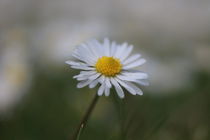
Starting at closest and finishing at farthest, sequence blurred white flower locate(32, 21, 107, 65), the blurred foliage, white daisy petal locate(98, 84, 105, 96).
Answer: white daisy petal locate(98, 84, 105, 96) → the blurred foliage → blurred white flower locate(32, 21, 107, 65)

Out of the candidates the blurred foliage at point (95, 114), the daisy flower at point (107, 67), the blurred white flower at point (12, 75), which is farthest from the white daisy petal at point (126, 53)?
the blurred white flower at point (12, 75)

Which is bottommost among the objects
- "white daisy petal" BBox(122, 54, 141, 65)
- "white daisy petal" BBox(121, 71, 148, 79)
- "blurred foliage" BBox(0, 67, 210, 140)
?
"blurred foliage" BBox(0, 67, 210, 140)

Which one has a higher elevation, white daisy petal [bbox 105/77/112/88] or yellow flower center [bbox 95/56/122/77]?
yellow flower center [bbox 95/56/122/77]

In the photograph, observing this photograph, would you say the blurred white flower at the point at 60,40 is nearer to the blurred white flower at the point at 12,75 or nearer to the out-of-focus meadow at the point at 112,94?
the out-of-focus meadow at the point at 112,94

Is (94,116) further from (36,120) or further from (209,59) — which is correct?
(209,59)

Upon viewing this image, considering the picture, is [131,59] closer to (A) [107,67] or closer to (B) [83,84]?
(A) [107,67]

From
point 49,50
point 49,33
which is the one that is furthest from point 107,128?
point 49,33

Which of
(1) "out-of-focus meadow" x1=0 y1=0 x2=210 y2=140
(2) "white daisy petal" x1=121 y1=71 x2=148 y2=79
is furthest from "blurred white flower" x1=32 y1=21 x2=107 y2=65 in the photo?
(2) "white daisy petal" x1=121 y1=71 x2=148 y2=79

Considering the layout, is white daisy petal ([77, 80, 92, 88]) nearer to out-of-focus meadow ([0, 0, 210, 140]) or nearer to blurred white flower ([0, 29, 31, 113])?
out-of-focus meadow ([0, 0, 210, 140])
